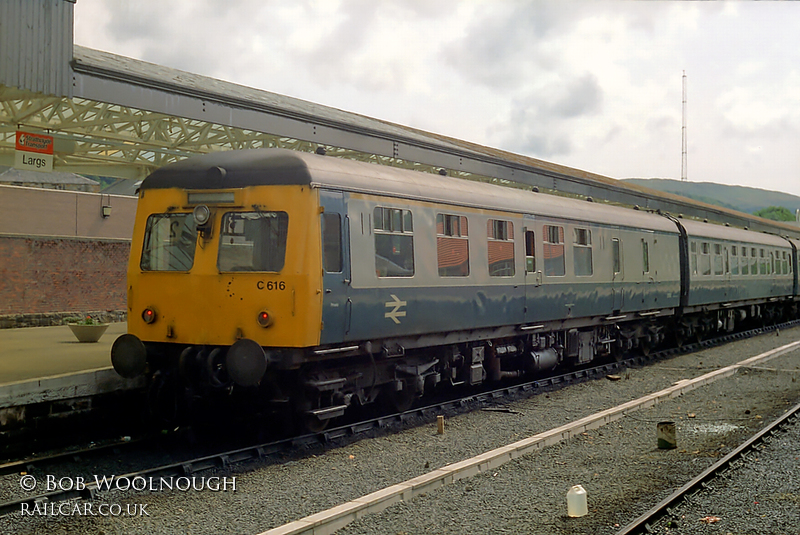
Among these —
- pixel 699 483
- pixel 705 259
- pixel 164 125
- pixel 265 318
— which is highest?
pixel 164 125

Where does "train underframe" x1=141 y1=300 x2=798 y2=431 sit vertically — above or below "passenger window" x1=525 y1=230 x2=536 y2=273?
below

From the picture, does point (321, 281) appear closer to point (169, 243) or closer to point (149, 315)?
point (169, 243)

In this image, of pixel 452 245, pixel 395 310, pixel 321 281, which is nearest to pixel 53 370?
pixel 321 281

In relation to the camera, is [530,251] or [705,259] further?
[705,259]

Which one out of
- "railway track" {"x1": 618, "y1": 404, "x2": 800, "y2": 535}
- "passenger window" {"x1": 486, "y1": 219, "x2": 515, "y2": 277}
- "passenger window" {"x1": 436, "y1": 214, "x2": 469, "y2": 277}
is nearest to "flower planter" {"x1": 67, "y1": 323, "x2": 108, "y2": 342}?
"passenger window" {"x1": 436, "y1": 214, "x2": 469, "y2": 277}

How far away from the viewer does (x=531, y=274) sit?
12703 mm

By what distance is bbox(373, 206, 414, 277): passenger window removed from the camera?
9.53 metres

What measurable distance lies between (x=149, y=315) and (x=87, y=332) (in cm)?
694

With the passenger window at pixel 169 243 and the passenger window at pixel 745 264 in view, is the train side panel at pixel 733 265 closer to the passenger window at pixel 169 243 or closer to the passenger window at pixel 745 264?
the passenger window at pixel 745 264

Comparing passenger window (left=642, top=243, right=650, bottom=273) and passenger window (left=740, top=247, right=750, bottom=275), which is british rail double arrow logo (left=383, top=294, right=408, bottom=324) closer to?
passenger window (left=642, top=243, right=650, bottom=273)

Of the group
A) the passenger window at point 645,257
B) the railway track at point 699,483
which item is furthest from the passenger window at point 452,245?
the passenger window at point 645,257

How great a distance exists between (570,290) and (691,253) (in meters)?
7.22

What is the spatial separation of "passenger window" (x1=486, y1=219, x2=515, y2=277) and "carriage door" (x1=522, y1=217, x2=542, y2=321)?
0.47 m

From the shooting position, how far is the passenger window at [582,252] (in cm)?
1413
